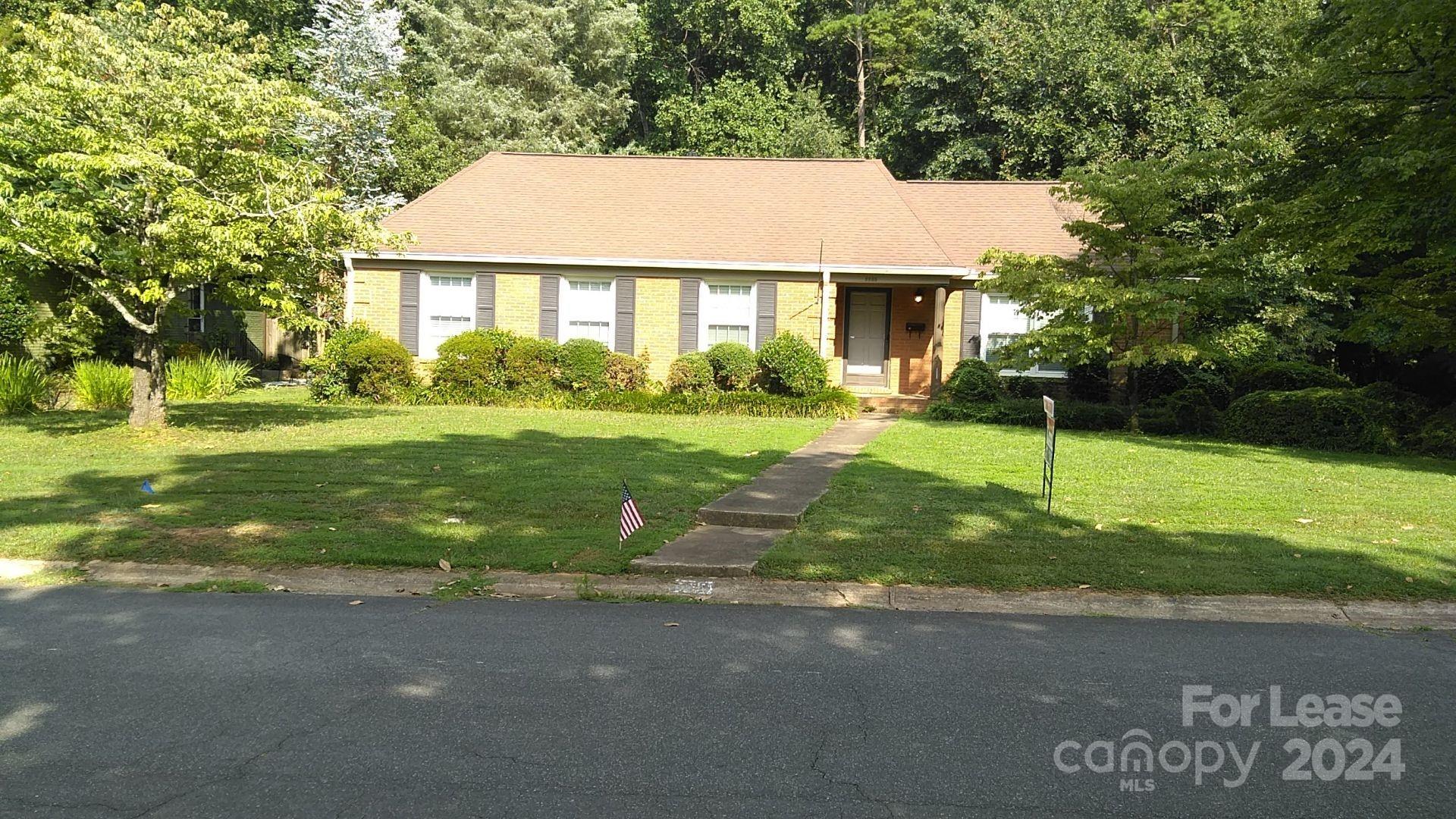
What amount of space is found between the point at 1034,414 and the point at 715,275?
775 cm

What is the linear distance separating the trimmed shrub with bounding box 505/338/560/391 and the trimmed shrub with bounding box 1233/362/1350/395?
14.0 metres

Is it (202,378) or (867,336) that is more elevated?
(867,336)

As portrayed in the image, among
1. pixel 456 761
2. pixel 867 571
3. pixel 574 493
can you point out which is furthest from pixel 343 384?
pixel 456 761

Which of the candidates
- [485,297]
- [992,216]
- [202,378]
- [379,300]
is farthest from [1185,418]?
[202,378]

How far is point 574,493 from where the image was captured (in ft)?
36.1

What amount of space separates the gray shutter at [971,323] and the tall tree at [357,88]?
756 inches

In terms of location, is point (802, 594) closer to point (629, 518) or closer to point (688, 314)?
point (629, 518)

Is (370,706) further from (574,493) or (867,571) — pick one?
(574,493)

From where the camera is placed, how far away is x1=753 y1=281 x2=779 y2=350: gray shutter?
22859 millimetres

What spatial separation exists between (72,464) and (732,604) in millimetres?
9484

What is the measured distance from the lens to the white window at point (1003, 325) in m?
23.0

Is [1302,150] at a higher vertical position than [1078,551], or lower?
higher

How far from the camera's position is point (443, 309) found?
23688 mm

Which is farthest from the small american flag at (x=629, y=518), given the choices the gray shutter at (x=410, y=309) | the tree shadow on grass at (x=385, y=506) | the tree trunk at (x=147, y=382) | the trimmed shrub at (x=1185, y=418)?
the gray shutter at (x=410, y=309)
